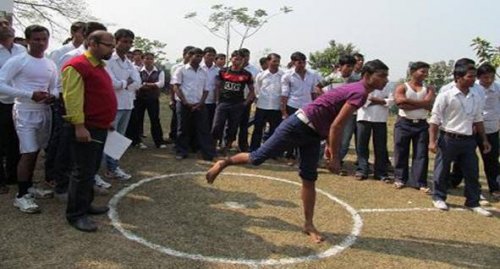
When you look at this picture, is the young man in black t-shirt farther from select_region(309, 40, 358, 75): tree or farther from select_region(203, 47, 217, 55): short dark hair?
select_region(309, 40, 358, 75): tree

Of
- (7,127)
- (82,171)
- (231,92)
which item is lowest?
(82,171)

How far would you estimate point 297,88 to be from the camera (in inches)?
380

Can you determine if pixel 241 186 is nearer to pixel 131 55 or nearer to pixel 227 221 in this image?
pixel 227 221

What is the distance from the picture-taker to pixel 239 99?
32.4 feet

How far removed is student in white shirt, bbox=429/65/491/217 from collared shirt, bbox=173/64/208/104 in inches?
174

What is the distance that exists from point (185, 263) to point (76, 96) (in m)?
2.02

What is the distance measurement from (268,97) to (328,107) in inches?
179

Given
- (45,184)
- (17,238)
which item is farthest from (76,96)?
(45,184)

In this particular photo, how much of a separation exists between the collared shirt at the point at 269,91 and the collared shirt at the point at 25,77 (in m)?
4.73

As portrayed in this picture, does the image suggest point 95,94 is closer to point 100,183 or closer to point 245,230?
point 100,183

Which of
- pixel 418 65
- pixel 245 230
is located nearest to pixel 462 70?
pixel 418 65

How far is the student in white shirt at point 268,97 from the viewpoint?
998 cm

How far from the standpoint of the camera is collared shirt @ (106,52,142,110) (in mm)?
7328

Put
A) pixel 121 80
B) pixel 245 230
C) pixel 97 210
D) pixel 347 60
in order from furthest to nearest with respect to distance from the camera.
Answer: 1. pixel 347 60
2. pixel 121 80
3. pixel 97 210
4. pixel 245 230
